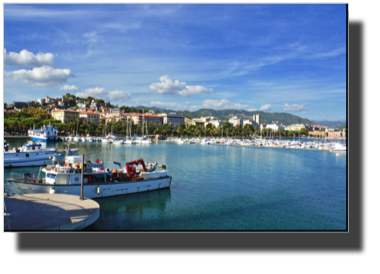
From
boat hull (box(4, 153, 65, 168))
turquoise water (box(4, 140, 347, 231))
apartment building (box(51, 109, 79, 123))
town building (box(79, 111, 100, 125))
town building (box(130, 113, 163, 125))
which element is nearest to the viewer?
turquoise water (box(4, 140, 347, 231))

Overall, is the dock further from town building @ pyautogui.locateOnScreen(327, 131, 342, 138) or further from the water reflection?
Answer: town building @ pyautogui.locateOnScreen(327, 131, 342, 138)

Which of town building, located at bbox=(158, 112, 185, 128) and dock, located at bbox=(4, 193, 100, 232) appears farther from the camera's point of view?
town building, located at bbox=(158, 112, 185, 128)

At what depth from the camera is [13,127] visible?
64.1 metres

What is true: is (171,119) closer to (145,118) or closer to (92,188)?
(145,118)

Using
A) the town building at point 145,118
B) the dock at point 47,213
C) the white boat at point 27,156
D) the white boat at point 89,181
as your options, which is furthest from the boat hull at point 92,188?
the town building at point 145,118

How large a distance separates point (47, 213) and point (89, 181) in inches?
231

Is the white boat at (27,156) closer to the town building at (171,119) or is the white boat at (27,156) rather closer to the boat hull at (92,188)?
the boat hull at (92,188)

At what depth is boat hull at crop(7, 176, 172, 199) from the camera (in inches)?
539

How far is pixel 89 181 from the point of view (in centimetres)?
1460

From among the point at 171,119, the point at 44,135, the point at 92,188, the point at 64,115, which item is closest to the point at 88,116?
the point at 64,115

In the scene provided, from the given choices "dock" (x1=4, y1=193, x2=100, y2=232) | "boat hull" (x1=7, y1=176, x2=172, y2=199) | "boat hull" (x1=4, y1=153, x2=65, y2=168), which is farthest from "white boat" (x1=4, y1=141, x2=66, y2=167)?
"dock" (x1=4, y1=193, x2=100, y2=232)

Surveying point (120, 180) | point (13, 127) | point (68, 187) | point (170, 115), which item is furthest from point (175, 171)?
point (170, 115)

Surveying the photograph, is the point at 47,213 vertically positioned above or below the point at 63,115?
below
